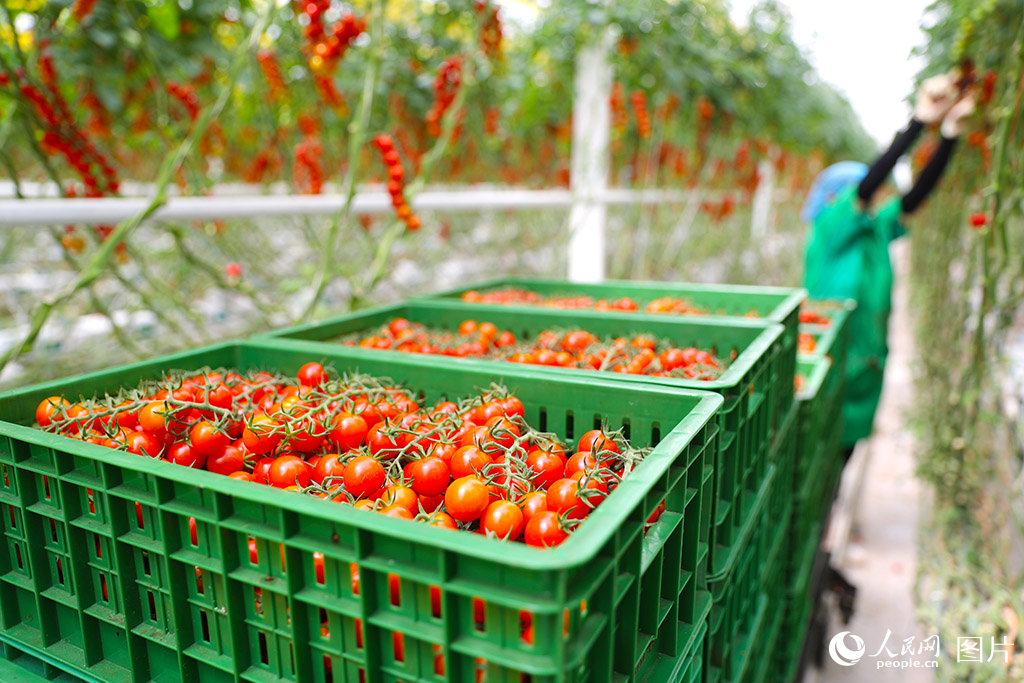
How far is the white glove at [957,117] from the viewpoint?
2.60m

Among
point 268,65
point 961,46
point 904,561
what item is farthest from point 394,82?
point 904,561

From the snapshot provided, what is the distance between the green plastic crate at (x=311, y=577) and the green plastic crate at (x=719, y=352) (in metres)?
0.09

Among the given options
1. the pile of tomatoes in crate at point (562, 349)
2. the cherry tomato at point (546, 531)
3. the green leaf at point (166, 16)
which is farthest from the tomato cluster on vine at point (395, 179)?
the cherry tomato at point (546, 531)

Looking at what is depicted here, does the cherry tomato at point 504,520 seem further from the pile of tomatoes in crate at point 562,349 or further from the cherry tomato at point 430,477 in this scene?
the pile of tomatoes in crate at point 562,349

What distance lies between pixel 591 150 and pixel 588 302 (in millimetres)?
1588

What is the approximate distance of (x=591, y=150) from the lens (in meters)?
3.54

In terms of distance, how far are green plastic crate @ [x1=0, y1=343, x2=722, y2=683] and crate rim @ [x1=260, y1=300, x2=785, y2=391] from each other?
60 mm

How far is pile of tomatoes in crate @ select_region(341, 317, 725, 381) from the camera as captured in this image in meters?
1.38

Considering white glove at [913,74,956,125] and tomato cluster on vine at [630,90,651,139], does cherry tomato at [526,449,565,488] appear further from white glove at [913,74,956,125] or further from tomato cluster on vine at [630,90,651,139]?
tomato cluster on vine at [630,90,651,139]

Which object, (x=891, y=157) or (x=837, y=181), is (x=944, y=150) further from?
(x=837, y=181)

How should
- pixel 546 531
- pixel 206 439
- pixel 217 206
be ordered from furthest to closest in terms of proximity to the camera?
pixel 217 206
pixel 206 439
pixel 546 531

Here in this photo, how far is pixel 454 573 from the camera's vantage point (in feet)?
2.05

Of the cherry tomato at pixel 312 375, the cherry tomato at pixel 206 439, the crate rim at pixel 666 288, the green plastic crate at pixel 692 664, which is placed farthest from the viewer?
the crate rim at pixel 666 288

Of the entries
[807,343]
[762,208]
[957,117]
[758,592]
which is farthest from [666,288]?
[762,208]
